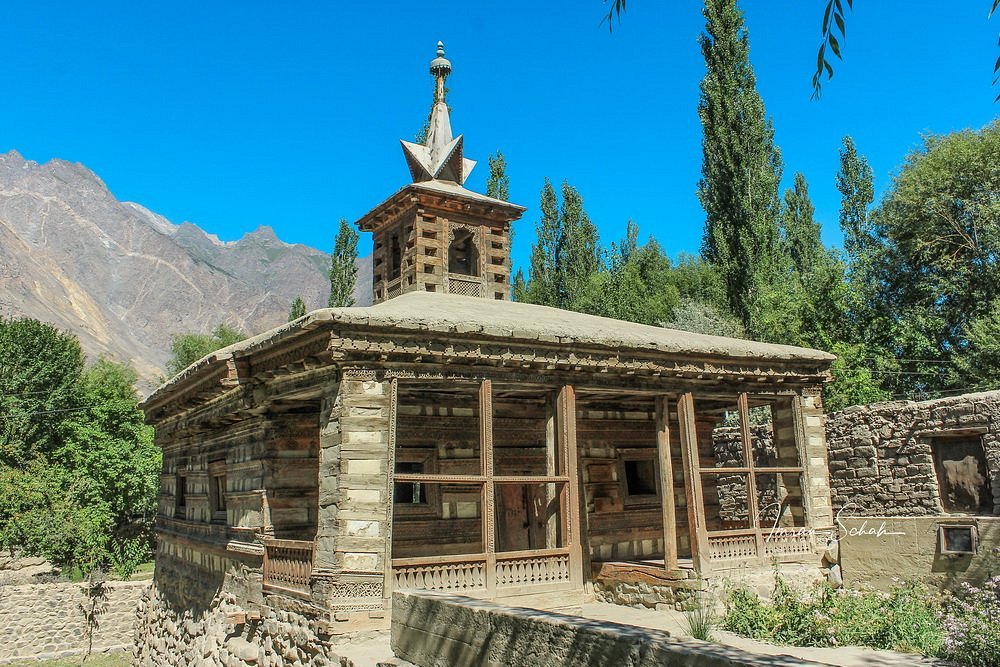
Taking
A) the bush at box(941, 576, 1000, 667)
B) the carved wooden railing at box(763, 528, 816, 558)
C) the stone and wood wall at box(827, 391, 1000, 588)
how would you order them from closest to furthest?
the bush at box(941, 576, 1000, 667)
the stone and wood wall at box(827, 391, 1000, 588)
the carved wooden railing at box(763, 528, 816, 558)

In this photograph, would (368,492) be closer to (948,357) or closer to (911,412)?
(911,412)

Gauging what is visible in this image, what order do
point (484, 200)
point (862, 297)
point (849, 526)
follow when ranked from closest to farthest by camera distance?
1. point (849, 526)
2. point (484, 200)
3. point (862, 297)

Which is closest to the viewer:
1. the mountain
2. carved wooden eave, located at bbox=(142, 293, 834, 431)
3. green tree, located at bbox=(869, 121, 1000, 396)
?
carved wooden eave, located at bbox=(142, 293, 834, 431)

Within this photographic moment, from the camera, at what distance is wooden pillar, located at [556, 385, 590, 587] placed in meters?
11.8

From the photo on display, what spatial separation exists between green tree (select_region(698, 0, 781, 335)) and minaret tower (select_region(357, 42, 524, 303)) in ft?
48.0

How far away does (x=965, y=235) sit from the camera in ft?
88.1

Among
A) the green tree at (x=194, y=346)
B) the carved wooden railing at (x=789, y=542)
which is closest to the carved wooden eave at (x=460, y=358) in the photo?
the carved wooden railing at (x=789, y=542)

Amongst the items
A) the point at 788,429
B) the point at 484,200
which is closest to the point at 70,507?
the point at 484,200

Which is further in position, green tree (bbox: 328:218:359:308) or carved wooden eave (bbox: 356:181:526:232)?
green tree (bbox: 328:218:359:308)

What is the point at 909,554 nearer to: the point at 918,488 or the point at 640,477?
the point at 918,488

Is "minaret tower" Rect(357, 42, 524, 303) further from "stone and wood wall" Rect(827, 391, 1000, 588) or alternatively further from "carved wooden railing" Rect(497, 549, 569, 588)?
"stone and wood wall" Rect(827, 391, 1000, 588)

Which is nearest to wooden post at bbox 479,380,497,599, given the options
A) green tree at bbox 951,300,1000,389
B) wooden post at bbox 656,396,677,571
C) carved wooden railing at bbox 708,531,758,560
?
wooden post at bbox 656,396,677,571

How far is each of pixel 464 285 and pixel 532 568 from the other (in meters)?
9.18

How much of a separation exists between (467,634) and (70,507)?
28.7 m
